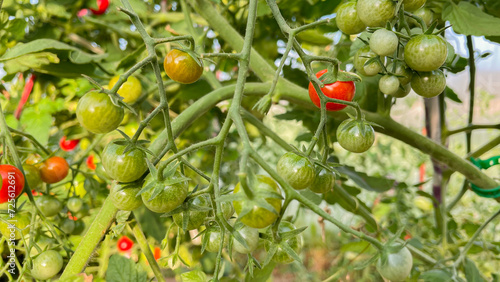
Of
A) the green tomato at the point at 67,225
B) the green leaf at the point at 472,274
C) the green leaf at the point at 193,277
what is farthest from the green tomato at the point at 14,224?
the green leaf at the point at 472,274

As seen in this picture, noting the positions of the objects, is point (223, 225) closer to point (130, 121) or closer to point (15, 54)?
point (15, 54)

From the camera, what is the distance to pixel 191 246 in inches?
60.2

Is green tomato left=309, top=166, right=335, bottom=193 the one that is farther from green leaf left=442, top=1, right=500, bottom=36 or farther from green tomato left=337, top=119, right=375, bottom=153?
green leaf left=442, top=1, right=500, bottom=36

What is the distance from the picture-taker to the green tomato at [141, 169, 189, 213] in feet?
1.20

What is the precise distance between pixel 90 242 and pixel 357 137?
35 centimetres

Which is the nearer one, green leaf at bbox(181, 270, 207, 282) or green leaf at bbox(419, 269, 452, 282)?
green leaf at bbox(181, 270, 207, 282)

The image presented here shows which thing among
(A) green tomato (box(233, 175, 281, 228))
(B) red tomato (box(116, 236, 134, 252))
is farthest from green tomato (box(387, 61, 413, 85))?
(B) red tomato (box(116, 236, 134, 252))

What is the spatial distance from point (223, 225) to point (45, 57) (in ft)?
2.03

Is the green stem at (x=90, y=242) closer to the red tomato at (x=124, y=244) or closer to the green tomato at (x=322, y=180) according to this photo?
the green tomato at (x=322, y=180)

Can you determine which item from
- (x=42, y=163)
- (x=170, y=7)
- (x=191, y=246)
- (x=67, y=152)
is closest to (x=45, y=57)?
(x=42, y=163)

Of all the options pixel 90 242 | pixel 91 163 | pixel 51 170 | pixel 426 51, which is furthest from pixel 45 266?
pixel 91 163

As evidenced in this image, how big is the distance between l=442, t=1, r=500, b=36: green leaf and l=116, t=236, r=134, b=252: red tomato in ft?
2.77

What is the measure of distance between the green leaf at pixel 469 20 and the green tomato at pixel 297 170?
15.7 inches

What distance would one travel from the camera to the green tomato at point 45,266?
54cm
